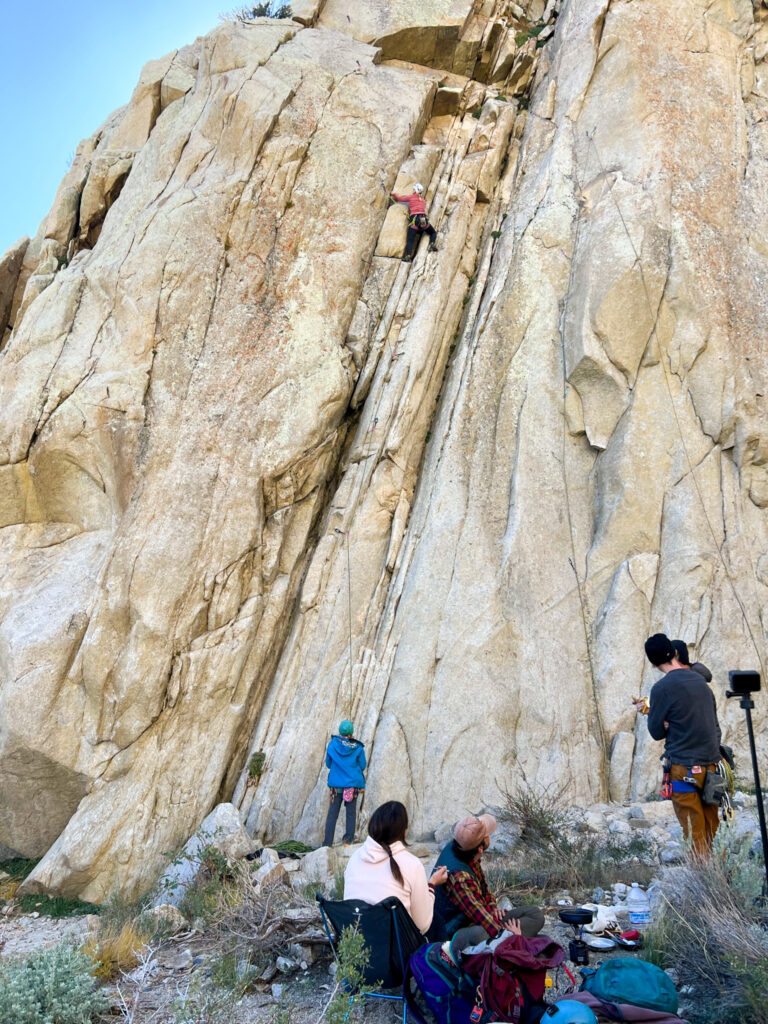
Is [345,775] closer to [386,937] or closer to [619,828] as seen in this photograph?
[619,828]

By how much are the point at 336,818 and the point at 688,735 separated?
225 inches

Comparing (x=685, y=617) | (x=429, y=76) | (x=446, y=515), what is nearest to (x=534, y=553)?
(x=446, y=515)

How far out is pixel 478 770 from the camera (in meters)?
11.0

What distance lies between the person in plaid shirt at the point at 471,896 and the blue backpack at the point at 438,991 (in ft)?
1.49

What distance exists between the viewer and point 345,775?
10414mm

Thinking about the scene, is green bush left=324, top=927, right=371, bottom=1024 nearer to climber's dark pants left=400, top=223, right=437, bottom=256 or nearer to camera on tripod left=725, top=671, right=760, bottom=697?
camera on tripod left=725, top=671, right=760, bottom=697

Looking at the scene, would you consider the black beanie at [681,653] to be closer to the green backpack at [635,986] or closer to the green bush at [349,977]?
the green backpack at [635,986]

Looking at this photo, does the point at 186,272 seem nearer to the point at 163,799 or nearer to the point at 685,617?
the point at 163,799

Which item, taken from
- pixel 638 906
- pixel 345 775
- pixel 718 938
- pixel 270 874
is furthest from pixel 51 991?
pixel 345 775

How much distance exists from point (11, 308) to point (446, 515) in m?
12.9

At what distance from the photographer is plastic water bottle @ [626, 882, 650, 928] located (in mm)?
5699

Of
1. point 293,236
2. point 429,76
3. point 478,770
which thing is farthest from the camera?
point 429,76

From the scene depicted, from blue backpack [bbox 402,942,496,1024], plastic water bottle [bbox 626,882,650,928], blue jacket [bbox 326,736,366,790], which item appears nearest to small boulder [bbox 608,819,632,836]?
plastic water bottle [bbox 626,882,650,928]

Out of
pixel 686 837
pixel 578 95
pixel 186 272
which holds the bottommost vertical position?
pixel 686 837
